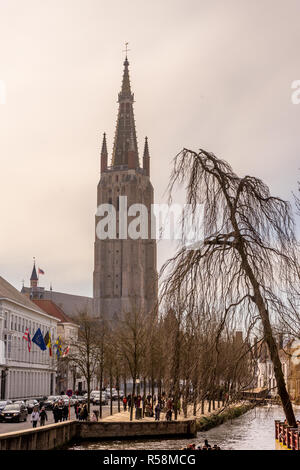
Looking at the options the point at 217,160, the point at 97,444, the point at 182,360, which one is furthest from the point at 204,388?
the point at 97,444

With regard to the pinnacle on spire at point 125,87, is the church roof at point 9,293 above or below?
below

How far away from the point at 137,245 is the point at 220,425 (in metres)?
105

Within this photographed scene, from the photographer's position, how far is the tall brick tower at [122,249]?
495 ft

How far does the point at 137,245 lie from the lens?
504 ft

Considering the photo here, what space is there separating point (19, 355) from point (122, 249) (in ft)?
247

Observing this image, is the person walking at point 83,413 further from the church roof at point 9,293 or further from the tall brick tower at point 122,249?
the tall brick tower at point 122,249

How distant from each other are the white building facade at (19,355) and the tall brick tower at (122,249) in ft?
173

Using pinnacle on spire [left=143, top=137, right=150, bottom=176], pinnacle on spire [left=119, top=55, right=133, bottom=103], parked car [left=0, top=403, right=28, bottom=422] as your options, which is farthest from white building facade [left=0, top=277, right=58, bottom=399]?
pinnacle on spire [left=119, top=55, right=133, bottom=103]

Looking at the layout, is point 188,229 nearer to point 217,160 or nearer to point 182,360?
point 217,160

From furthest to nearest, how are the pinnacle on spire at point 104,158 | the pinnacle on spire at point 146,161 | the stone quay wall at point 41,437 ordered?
the pinnacle on spire at point 146,161 < the pinnacle on spire at point 104,158 < the stone quay wall at point 41,437

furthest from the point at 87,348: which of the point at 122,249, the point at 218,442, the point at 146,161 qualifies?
the point at 146,161

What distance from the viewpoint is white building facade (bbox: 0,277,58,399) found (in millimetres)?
73312

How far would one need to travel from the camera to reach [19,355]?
80.2 m

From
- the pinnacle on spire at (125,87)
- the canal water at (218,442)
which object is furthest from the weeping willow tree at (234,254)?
the pinnacle on spire at (125,87)
